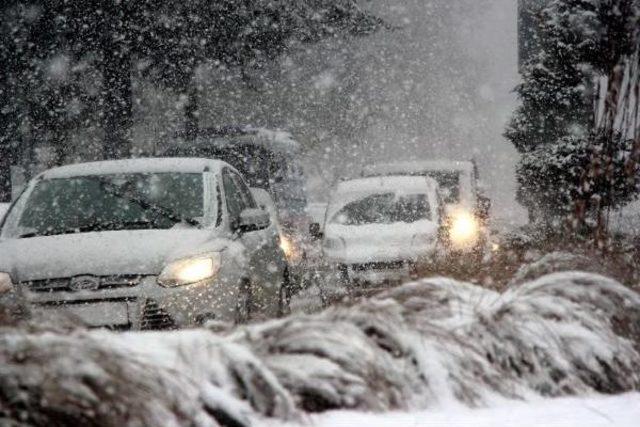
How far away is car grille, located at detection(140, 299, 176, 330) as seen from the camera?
5.43 m

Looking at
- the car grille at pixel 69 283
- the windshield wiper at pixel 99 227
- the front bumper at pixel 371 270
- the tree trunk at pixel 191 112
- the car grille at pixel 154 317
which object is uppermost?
the tree trunk at pixel 191 112

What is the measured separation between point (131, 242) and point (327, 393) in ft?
11.9

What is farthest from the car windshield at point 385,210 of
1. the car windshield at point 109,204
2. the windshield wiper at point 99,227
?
the windshield wiper at point 99,227

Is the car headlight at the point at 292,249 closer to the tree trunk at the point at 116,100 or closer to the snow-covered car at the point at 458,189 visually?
the snow-covered car at the point at 458,189

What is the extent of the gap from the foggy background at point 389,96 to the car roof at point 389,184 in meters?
1.24

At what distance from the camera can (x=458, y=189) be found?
1402 cm

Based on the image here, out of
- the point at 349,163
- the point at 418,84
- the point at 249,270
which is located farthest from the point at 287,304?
the point at 418,84

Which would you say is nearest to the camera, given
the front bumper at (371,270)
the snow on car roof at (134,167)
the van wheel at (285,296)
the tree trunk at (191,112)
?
the snow on car roof at (134,167)

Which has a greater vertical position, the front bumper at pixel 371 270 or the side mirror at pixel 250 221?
the side mirror at pixel 250 221

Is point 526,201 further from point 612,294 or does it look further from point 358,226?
point 612,294

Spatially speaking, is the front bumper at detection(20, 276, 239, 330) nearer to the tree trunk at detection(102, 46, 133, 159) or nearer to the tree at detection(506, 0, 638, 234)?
the tree at detection(506, 0, 638, 234)

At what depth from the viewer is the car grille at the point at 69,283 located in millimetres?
5543

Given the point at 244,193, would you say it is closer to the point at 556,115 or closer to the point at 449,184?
the point at 449,184

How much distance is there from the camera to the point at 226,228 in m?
6.75
